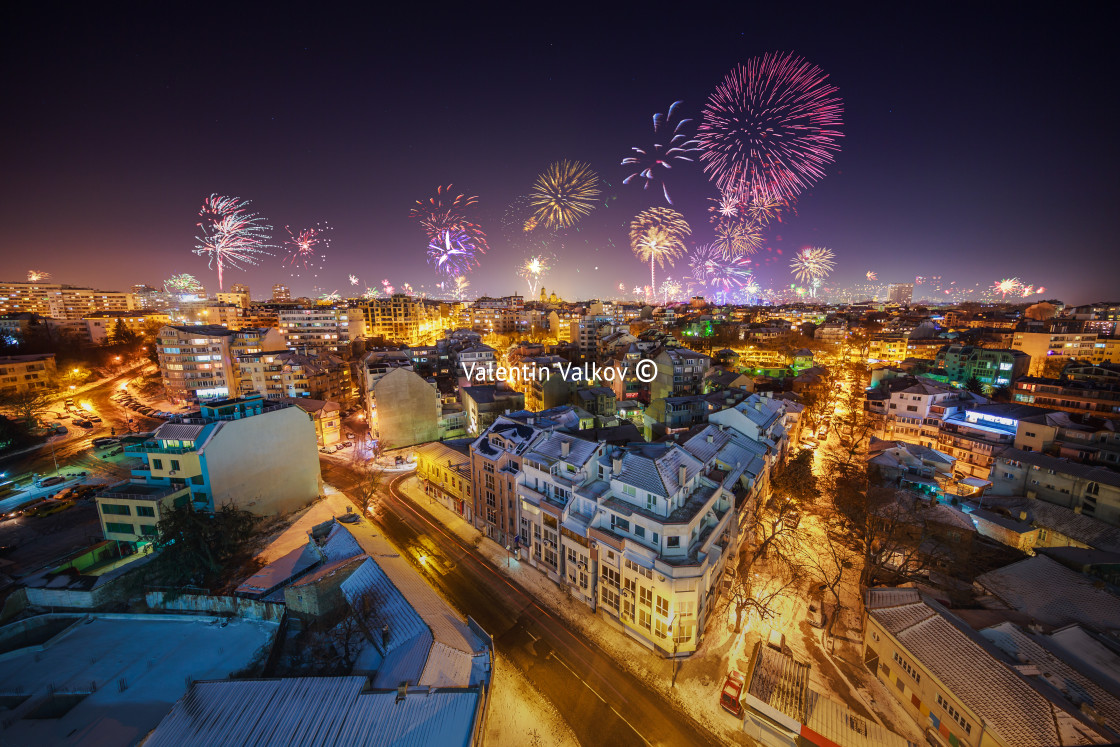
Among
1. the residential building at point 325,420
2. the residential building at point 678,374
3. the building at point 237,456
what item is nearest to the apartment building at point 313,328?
the residential building at point 325,420

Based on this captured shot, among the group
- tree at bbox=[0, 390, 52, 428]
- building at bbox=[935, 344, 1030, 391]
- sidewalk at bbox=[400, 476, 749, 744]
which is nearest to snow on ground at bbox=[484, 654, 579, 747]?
sidewalk at bbox=[400, 476, 749, 744]

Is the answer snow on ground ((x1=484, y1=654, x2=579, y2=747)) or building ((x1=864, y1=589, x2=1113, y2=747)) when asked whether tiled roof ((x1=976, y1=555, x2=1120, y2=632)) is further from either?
snow on ground ((x1=484, y1=654, x2=579, y2=747))

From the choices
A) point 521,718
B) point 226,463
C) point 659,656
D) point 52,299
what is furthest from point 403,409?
point 52,299

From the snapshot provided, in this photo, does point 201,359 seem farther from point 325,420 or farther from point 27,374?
point 325,420

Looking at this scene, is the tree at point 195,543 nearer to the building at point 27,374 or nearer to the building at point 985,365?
the building at point 27,374

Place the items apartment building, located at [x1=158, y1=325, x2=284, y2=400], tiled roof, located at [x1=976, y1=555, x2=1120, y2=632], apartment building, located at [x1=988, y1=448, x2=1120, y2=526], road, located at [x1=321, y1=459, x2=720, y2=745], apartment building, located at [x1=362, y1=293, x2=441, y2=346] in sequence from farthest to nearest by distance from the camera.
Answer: apartment building, located at [x1=362, y1=293, x2=441, y2=346], apartment building, located at [x1=158, y1=325, x2=284, y2=400], apartment building, located at [x1=988, y1=448, x2=1120, y2=526], tiled roof, located at [x1=976, y1=555, x2=1120, y2=632], road, located at [x1=321, y1=459, x2=720, y2=745]
